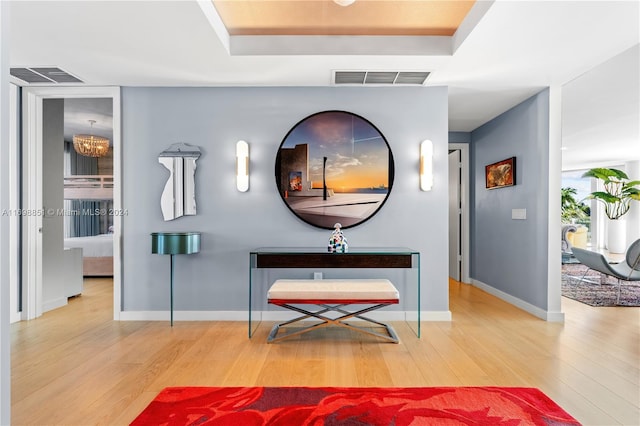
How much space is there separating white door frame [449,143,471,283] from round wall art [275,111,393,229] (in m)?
2.61

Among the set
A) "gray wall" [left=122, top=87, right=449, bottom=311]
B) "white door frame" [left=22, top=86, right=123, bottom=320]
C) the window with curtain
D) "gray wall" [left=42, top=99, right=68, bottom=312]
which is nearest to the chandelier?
the window with curtain

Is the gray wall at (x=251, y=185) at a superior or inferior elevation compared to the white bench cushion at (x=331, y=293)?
superior

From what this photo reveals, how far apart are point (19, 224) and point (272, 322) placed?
2.90m

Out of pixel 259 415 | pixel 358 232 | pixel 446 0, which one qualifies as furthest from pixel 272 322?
pixel 446 0

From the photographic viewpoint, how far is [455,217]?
6.06 metres

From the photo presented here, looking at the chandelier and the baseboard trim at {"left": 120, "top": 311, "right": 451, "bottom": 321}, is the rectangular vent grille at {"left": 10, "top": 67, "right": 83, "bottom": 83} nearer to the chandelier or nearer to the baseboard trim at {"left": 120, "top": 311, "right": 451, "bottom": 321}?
the baseboard trim at {"left": 120, "top": 311, "right": 451, "bottom": 321}

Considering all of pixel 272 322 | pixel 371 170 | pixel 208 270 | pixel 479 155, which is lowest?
pixel 272 322

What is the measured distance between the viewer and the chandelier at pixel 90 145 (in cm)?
644

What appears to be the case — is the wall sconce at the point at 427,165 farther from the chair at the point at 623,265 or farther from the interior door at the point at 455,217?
the chair at the point at 623,265

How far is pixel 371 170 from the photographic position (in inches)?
150

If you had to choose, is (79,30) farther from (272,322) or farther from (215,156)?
(272,322)

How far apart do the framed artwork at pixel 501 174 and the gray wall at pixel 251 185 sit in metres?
1.23

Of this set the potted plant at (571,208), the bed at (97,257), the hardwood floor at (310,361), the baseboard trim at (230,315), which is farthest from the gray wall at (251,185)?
the potted plant at (571,208)

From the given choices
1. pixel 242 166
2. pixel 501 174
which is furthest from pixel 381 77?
pixel 501 174
